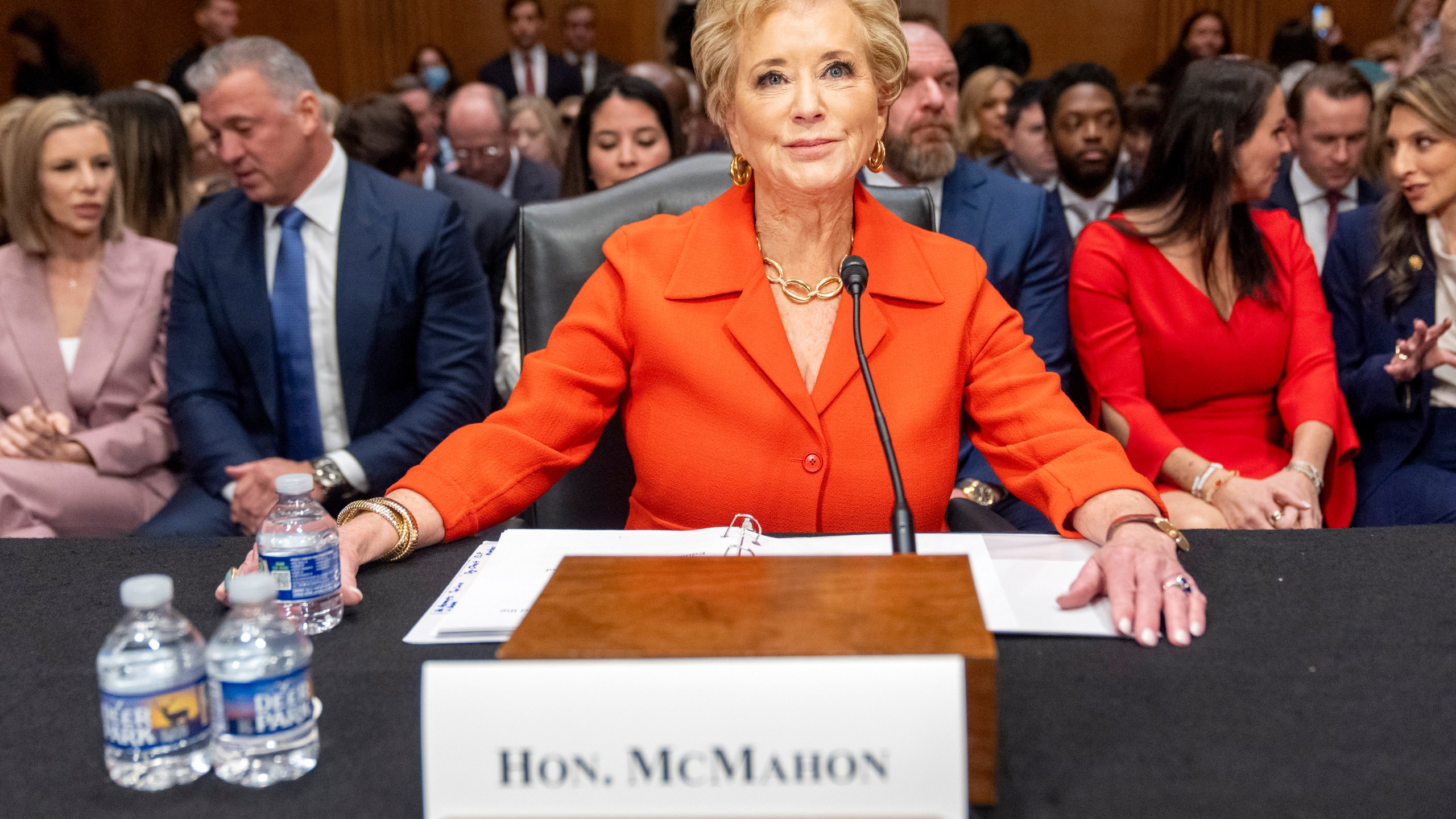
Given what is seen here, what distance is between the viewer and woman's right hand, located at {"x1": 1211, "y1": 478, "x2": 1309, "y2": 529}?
7.60ft

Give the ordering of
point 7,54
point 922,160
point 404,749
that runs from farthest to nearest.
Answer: point 7,54, point 922,160, point 404,749

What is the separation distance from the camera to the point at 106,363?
277 cm

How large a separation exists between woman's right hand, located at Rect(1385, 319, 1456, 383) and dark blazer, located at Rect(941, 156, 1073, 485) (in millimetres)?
663

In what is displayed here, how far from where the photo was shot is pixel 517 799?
80 centimetres

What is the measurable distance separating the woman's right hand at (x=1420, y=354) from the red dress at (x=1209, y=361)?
15cm

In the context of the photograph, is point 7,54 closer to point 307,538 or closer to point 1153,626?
point 307,538

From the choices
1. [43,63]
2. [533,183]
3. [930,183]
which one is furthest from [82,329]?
[43,63]

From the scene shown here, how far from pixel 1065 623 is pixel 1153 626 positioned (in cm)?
8

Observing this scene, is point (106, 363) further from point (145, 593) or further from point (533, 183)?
point (533, 183)

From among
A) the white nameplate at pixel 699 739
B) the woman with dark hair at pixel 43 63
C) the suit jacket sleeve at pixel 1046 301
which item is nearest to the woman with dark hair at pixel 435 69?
the woman with dark hair at pixel 43 63

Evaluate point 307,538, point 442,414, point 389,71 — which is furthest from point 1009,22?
point 307,538

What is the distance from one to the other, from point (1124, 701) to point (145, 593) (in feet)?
2.63

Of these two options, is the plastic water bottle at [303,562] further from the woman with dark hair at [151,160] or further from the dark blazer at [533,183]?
the dark blazer at [533,183]

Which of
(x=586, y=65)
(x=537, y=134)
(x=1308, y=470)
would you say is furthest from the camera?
(x=586, y=65)
